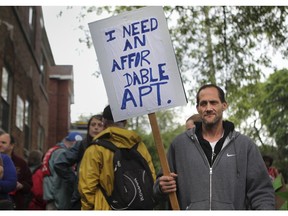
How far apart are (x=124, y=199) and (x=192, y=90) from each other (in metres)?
10.6

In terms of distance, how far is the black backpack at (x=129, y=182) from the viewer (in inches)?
166

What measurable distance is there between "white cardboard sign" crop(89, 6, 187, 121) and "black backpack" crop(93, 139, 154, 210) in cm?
57

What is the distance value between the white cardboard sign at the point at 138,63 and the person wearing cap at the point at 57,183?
1643 mm

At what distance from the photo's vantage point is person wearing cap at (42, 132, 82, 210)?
5.49 m

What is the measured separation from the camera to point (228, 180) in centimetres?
333

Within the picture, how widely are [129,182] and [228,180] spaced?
113cm

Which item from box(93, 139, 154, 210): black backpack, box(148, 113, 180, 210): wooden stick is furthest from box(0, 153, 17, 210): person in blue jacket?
box(148, 113, 180, 210): wooden stick

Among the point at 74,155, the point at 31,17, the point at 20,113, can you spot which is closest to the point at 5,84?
the point at 20,113

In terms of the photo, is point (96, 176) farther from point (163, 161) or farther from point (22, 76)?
point (22, 76)

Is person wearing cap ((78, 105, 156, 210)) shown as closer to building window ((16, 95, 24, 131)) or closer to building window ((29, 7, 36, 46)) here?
building window ((16, 95, 24, 131))

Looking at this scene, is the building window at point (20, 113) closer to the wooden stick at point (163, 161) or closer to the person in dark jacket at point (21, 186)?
the person in dark jacket at point (21, 186)

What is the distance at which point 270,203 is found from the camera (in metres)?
3.29

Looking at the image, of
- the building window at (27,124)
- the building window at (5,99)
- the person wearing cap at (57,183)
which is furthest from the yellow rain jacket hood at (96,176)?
the building window at (27,124)

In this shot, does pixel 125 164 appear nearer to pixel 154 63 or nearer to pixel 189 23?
pixel 154 63
